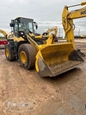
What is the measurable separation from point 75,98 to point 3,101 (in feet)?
5.77

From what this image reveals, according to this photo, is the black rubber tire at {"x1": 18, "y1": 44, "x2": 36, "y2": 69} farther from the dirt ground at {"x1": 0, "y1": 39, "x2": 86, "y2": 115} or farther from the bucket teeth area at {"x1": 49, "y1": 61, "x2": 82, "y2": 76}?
the bucket teeth area at {"x1": 49, "y1": 61, "x2": 82, "y2": 76}

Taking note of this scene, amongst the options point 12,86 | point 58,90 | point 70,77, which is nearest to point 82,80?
point 70,77

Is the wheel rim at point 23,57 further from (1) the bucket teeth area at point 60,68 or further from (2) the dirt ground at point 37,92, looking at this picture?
(1) the bucket teeth area at point 60,68

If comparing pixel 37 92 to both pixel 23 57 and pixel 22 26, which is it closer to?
pixel 23 57

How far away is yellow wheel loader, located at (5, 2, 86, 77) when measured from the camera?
16.4ft

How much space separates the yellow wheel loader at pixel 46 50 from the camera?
4.99 m

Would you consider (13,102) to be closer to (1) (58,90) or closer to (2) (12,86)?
(2) (12,86)

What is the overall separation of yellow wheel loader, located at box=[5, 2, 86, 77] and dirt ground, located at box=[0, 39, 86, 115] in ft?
1.12

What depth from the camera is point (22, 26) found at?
283 inches

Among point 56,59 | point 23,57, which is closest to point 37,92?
point 56,59

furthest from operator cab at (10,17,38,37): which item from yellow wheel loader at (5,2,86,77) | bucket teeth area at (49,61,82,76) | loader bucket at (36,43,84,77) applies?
bucket teeth area at (49,61,82,76)

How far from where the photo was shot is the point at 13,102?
12.0 feet

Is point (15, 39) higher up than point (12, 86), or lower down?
higher up

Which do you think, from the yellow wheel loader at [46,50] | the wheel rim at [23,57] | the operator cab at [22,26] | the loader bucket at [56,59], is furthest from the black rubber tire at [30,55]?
the operator cab at [22,26]
